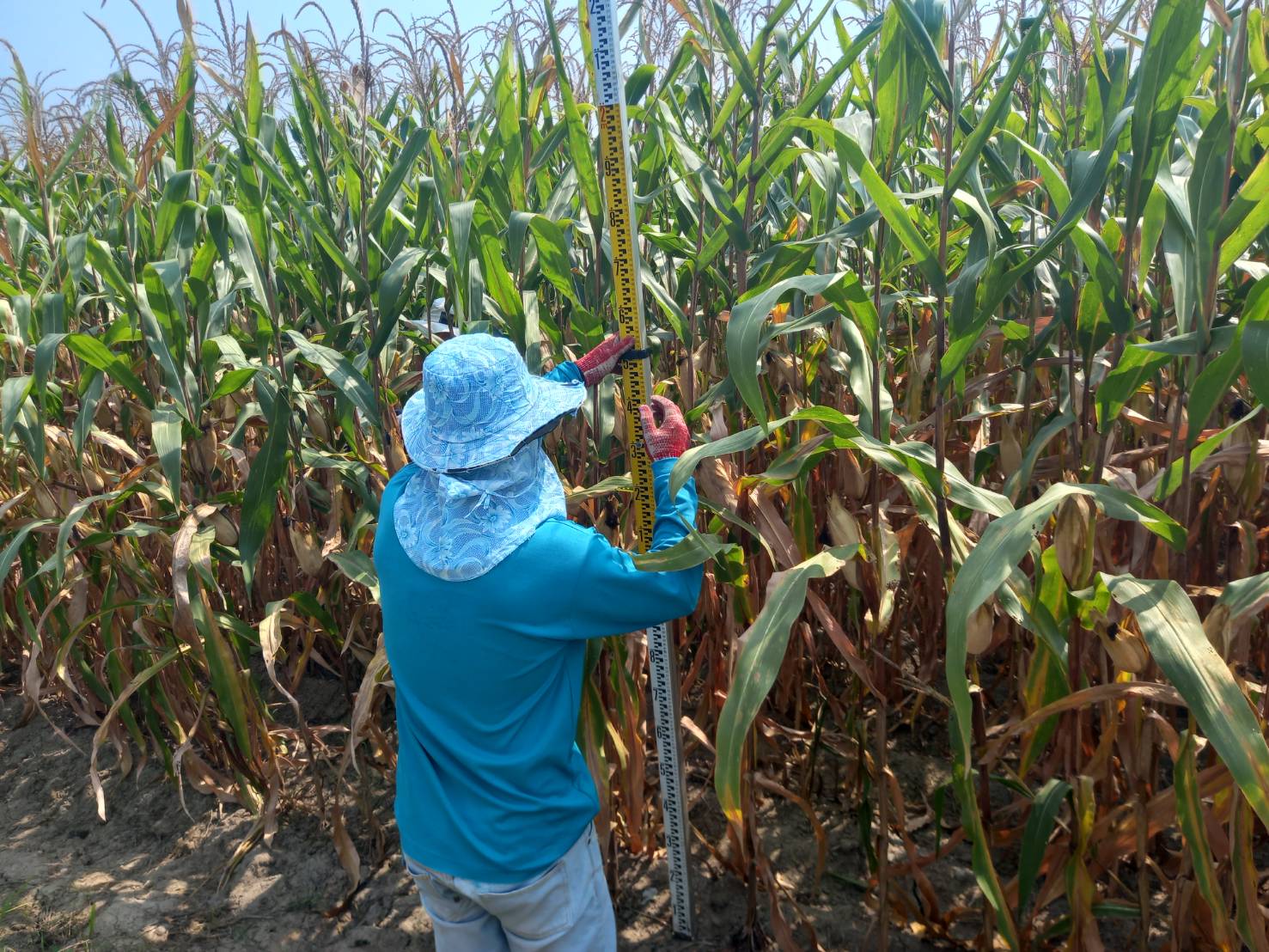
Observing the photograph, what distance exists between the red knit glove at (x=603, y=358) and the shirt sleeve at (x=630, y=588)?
0.30 meters

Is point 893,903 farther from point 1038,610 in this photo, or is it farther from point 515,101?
point 515,101

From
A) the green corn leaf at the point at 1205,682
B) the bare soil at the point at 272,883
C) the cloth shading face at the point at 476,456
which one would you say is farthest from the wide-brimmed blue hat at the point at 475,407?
the bare soil at the point at 272,883

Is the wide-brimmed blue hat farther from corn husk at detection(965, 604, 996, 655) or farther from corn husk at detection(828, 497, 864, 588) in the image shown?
corn husk at detection(965, 604, 996, 655)

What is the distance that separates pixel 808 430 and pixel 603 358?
47 centimetres

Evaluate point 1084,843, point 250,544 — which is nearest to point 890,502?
point 1084,843

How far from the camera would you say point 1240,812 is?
1436 mm

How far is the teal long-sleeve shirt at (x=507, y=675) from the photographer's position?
1.42m

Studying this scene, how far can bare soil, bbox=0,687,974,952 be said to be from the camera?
84.9 inches

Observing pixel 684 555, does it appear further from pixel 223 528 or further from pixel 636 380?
pixel 223 528

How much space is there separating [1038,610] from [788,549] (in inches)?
17.7

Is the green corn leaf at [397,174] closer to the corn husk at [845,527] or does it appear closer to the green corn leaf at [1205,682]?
the corn husk at [845,527]

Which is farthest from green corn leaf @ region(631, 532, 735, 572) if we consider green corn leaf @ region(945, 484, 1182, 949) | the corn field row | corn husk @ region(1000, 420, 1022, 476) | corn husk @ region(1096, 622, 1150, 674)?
corn husk @ region(1000, 420, 1022, 476)

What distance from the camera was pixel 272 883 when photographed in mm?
2367

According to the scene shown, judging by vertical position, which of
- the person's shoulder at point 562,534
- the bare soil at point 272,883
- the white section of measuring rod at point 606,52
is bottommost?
the bare soil at point 272,883
